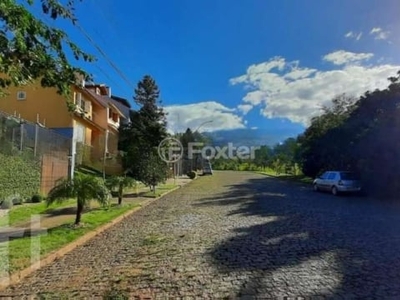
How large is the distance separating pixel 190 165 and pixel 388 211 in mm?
49926

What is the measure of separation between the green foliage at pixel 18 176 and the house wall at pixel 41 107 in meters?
14.6

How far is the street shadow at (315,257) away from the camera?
5.26 metres

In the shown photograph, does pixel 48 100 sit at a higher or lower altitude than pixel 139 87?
lower

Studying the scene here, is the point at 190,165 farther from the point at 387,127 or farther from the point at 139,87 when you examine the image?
the point at 387,127

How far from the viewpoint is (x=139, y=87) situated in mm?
52438

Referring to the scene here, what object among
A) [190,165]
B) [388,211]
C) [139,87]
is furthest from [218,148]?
Result: [388,211]

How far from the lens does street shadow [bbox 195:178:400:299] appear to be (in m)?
5.26

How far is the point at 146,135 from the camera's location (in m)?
44.6

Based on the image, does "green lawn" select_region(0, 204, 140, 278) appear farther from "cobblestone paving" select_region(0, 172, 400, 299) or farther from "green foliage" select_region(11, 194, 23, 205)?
"green foliage" select_region(11, 194, 23, 205)

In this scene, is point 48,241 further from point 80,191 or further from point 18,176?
point 18,176

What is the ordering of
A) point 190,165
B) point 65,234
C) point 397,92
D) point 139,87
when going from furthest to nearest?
point 190,165 → point 139,87 → point 397,92 → point 65,234

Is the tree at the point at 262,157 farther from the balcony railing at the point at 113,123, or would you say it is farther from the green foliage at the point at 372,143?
the green foliage at the point at 372,143

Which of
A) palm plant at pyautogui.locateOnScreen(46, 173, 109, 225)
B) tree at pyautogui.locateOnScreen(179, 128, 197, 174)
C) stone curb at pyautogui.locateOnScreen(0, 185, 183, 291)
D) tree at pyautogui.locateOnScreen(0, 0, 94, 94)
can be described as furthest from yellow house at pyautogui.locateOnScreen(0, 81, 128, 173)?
tree at pyautogui.locateOnScreen(179, 128, 197, 174)

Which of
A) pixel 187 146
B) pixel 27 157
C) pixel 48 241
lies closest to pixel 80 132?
pixel 27 157
